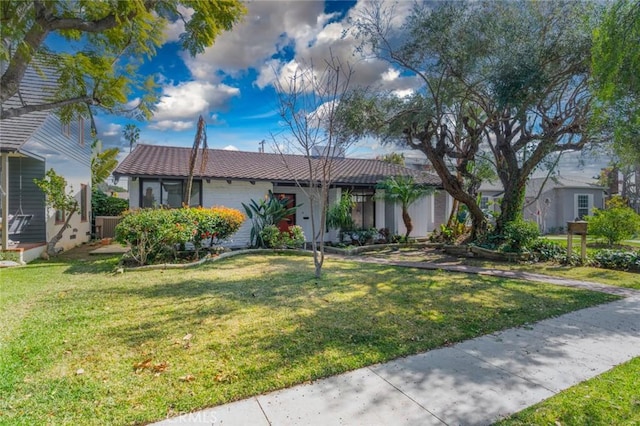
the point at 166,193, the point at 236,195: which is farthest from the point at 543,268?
the point at 166,193

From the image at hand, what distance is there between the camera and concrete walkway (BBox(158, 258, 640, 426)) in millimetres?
2648

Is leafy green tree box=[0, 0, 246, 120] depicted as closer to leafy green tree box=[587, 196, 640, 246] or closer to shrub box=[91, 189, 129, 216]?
leafy green tree box=[587, 196, 640, 246]

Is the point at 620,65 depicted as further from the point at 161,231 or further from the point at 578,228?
the point at 161,231

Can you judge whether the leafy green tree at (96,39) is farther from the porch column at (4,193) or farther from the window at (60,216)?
the window at (60,216)

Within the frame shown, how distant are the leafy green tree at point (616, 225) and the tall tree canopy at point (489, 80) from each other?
299 centimetres

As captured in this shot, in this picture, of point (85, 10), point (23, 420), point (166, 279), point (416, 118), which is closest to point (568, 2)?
point (416, 118)

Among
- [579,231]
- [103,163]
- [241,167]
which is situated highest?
[103,163]

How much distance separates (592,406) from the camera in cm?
281

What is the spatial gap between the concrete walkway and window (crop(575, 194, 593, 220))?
23898mm

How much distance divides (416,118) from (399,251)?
5049 millimetres

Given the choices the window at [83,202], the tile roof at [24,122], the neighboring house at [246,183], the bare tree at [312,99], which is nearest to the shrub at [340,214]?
the neighboring house at [246,183]

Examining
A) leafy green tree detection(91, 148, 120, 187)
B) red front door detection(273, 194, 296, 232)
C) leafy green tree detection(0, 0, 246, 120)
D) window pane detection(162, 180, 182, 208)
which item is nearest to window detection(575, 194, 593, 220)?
red front door detection(273, 194, 296, 232)

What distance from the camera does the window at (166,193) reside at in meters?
12.3

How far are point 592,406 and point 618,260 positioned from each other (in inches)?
349
